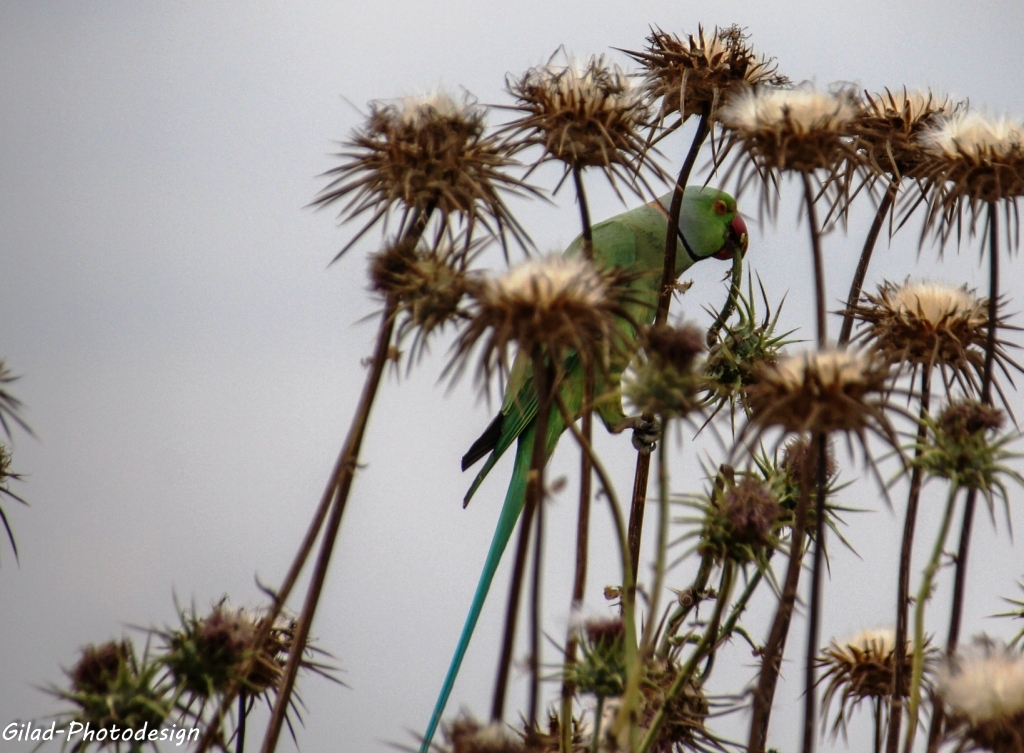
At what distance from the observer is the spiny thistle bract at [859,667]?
1078 mm

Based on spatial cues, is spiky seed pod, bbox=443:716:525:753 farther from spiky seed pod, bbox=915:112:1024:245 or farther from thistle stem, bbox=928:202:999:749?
spiky seed pod, bbox=915:112:1024:245

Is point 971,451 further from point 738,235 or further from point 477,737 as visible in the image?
point 738,235

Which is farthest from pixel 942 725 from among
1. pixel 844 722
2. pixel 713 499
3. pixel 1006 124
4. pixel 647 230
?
pixel 647 230

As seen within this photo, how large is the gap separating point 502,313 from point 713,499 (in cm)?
28

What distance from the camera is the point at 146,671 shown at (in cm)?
82

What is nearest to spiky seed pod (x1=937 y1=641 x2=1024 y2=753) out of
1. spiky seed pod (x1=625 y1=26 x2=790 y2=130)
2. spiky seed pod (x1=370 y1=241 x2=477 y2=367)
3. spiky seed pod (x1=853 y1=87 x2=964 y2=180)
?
spiky seed pod (x1=370 y1=241 x2=477 y2=367)

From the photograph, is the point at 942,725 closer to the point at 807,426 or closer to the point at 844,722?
the point at 844,722

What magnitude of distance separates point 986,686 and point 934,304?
1.37 ft

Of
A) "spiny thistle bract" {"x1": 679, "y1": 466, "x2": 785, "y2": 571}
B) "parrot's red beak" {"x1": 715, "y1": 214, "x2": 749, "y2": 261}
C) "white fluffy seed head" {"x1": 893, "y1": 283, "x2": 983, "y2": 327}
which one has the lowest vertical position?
"spiny thistle bract" {"x1": 679, "y1": 466, "x2": 785, "y2": 571}

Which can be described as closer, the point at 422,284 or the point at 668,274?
the point at 422,284

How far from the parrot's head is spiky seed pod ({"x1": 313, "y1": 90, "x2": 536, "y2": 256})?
114 centimetres

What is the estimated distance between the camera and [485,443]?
5.41 feet

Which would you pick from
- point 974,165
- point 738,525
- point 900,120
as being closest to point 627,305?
point 900,120

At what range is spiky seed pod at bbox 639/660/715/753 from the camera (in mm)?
1050
